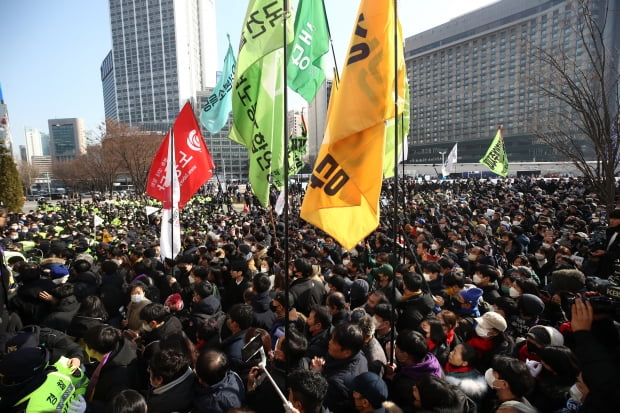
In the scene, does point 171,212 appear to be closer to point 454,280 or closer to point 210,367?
point 210,367

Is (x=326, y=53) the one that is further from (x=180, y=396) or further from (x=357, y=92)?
(x=180, y=396)

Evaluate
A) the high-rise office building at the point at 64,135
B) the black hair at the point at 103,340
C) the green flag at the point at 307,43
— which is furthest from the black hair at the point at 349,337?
the high-rise office building at the point at 64,135

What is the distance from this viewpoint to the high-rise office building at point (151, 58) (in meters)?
116

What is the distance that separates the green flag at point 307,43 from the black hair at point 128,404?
17.0 ft

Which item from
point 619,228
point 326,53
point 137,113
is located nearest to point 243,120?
point 326,53

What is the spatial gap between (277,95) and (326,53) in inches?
60.9

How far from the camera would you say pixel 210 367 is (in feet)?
8.04

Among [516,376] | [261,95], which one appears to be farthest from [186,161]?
[516,376]

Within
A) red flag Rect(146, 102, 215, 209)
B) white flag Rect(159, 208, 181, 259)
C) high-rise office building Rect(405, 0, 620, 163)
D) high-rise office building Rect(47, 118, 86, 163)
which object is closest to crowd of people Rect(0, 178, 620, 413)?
white flag Rect(159, 208, 181, 259)

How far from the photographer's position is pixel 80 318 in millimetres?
3662

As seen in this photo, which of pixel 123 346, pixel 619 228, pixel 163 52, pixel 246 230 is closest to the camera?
pixel 123 346

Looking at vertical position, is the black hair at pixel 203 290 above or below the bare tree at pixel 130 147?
below

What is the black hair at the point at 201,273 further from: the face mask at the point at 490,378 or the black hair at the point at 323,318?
the face mask at the point at 490,378

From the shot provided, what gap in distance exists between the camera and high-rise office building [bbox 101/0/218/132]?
116 m
